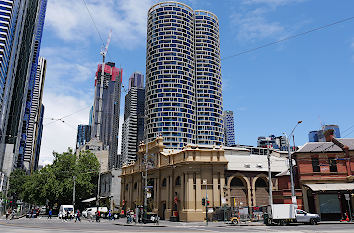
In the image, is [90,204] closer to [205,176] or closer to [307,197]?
[205,176]

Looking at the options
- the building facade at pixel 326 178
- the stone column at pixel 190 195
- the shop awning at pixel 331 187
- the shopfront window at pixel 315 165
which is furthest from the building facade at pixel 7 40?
the shop awning at pixel 331 187

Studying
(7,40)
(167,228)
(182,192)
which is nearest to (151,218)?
(182,192)

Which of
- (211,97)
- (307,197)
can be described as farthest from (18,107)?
(307,197)

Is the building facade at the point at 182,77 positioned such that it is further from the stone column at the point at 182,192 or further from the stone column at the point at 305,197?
the stone column at the point at 305,197

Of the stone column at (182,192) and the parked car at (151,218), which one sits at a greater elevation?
the stone column at (182,192)

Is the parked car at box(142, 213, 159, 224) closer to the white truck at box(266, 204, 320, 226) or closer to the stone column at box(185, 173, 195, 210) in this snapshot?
the stone column at box(185, 173, 195, 210)

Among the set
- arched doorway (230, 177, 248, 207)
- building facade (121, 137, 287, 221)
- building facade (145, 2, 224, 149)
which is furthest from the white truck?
building facade (145, 2, 224, 149)

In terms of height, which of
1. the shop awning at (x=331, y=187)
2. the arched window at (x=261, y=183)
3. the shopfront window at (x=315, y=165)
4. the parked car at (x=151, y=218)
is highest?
the shopfront window at (x=315, y=165)

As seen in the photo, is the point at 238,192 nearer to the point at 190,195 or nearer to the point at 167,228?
the point at 190,195

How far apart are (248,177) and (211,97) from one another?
10596cm

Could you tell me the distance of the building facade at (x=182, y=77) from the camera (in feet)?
452

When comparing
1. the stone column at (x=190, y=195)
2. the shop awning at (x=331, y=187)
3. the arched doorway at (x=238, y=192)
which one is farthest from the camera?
the arched doorway at (x=238, y=192)

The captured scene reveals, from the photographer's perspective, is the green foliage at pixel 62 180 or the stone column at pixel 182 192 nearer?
the stone column at pixel 182 192

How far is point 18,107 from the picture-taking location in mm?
160750
